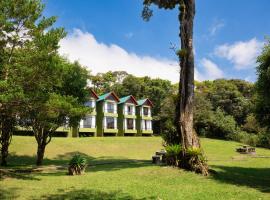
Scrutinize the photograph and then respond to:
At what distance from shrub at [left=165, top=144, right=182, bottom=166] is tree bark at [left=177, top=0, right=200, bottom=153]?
0.55 m

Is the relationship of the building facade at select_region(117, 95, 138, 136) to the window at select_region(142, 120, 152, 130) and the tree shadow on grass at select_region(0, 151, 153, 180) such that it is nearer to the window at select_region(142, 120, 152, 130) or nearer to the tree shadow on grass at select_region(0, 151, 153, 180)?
the window at select_region(142, 120, 152, 130)

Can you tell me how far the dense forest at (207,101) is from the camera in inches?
2451

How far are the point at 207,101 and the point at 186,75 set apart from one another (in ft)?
151

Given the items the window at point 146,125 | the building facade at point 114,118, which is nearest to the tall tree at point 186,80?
the building facade at point 114,118

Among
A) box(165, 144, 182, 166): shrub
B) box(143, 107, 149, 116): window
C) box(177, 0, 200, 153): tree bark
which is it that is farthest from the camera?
box(143, 107, 149, 116): window

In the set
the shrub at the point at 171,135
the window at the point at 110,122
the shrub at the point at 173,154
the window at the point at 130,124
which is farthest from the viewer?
the window at the point at 130,124

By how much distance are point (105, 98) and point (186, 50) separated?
39.0m

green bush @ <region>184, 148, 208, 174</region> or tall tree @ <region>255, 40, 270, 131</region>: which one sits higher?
tall tree @ <region>255, 40, 270, 131</region>

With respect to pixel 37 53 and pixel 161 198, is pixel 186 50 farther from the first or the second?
pixel 161 198

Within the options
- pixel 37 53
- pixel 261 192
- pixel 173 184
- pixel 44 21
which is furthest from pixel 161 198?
pixel 44 21

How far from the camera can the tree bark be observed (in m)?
20.0

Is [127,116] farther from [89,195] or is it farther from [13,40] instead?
[89,195]

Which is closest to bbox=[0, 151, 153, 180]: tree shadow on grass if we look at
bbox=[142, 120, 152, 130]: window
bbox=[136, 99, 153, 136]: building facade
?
bbox=[136, 99, 153, 136]: building facade

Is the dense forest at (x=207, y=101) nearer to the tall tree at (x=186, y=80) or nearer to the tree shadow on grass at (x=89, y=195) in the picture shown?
the tall tree at (x=186, y=80)
